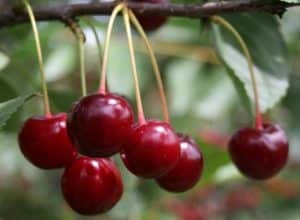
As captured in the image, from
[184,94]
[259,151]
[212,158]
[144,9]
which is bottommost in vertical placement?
[184,94]

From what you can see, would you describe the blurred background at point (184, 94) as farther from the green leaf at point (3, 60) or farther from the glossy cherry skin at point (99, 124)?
the glossy cherry skin at point (99, 124)

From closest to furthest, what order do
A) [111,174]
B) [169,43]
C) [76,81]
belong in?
[111,174], [169,43], [76,81]

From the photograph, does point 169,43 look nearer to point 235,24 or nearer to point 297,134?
point 297,134

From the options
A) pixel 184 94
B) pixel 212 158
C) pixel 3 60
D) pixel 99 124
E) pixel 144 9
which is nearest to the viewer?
pixel 99 124

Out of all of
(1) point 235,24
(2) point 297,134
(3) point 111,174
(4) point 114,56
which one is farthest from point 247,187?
(3) point 111,174

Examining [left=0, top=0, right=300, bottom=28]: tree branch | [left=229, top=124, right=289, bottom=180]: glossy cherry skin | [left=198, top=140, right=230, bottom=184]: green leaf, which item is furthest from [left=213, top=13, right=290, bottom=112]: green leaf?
[left=198, top=140, right=230, bottom=184]: green leaf

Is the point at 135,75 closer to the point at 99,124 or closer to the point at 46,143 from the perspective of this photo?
the point at 99,124

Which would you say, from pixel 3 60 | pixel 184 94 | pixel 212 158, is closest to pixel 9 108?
pixel 3 60
